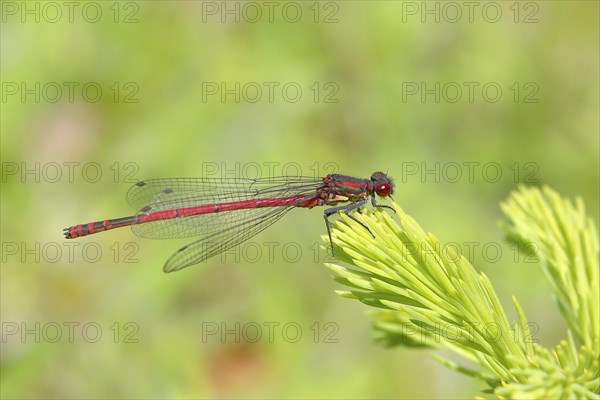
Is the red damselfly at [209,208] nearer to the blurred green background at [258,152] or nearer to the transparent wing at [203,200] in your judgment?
the transparent wing at [203,200]

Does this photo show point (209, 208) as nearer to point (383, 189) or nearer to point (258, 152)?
point (258, 152)

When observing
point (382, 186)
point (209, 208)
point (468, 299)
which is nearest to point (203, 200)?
point (209, 208)

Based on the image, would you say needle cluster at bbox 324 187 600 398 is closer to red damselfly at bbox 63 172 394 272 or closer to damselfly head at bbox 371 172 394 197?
damselfly head at bbox 371 172 394 197

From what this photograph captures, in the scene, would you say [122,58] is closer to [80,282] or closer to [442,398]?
[80,282]

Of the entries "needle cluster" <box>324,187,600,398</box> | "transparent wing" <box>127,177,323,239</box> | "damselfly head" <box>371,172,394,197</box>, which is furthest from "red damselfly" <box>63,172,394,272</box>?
"needle cluster" <box>324,187,600,398</box>

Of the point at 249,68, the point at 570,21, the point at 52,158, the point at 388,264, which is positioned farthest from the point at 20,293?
the point at 570,21

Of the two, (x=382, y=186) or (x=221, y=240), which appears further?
(x=221, y=240)
